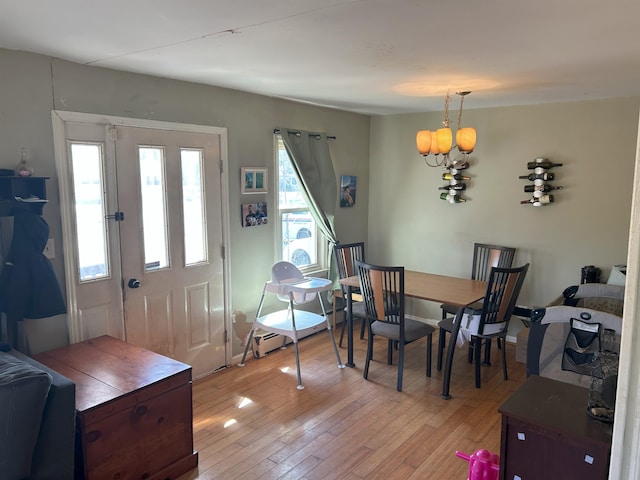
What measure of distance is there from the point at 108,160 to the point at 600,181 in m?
4.05

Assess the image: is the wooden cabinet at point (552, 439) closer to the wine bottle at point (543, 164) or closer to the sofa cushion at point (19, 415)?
the sofa cushion at point (19, 415)

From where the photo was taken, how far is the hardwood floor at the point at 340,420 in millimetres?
2723

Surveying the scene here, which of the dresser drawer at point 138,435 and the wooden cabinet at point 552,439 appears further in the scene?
the dresser drawer at point 138,435

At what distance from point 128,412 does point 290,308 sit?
5.76ft

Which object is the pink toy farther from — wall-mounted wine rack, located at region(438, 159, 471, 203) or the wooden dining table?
wall-mounted wine rack, located at region(438, 159, 471, 203)

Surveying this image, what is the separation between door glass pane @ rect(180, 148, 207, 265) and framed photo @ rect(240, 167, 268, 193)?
0.43 m

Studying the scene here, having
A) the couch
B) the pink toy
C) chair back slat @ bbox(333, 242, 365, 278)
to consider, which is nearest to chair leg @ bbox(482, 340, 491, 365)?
the couch

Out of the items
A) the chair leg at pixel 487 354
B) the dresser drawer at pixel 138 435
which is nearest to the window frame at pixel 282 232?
the chair leg at pixel 487 354

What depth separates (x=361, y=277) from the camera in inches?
149

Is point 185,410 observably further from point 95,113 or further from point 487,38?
point 487,38

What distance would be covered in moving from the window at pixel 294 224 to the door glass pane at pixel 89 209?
1.72 metres

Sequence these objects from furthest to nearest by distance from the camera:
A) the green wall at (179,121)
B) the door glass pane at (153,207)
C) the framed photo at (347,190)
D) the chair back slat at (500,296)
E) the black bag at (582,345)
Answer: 1. the framed photo at (347,190)
2. the chair back slat at (500,296)
3. the door glass pane at (153,207)
4. the black bag at (582,345)
5. the green wall at (179,121)

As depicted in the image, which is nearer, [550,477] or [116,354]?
[550,477]

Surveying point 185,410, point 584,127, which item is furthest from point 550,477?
point 584,127
